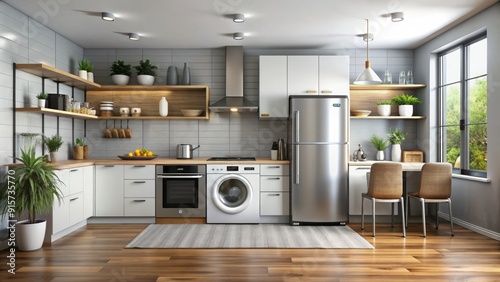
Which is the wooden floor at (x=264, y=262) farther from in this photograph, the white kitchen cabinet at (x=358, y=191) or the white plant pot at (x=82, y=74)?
the white plant pot at (x=82, y=74)

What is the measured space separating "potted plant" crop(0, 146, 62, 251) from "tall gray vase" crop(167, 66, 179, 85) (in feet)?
7.24

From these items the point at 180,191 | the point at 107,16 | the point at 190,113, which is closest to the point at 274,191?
the point at 180,191

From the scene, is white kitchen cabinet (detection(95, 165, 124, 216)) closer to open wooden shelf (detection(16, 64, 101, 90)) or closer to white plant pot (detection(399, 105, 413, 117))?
open wooden shelf (detection(16, 64, 101, 90))

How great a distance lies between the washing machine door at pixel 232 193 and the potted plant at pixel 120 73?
6.51 feet

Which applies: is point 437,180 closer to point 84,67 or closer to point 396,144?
point 396,144

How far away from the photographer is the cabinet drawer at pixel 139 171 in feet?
16.8

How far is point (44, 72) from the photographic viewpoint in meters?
4.31

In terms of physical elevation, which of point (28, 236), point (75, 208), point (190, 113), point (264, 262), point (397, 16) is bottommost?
point (264, 262)

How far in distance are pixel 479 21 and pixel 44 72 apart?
4782 millimetres

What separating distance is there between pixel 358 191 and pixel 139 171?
2858 mm

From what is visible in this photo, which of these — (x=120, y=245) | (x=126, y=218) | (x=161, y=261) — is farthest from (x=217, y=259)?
(x=126, y=218)

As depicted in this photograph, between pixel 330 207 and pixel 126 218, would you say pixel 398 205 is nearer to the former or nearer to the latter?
pixel 330 207

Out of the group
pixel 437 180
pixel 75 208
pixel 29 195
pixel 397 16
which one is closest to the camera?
pixel 29 195

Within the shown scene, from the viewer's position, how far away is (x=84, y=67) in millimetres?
5273
